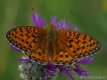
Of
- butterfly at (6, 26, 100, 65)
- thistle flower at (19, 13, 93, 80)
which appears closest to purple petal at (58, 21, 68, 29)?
butterfly at (6, 26, 100, 65)

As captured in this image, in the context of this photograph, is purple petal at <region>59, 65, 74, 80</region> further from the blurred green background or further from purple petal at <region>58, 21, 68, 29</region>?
the blurred green background

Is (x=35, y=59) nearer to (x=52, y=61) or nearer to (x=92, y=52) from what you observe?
(x=52, y=61)

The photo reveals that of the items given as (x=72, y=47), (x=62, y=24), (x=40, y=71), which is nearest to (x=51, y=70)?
(x=40, y=71)

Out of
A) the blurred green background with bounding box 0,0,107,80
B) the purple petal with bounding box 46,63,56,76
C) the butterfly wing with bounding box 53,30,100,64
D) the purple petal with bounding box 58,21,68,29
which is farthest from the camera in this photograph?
the blurred green background with bounding box 0,0,107,80

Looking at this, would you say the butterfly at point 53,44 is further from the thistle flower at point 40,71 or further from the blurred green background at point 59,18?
the blurred green background at point 59,18

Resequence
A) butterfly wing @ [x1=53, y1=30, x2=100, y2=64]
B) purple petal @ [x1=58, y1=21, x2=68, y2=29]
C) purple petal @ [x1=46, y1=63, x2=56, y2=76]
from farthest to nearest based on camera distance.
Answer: purple petal @ [x1=58, y1=21, x2=68, y2=29], purple petal @ [x1=46, y1=63, x2=56, y2=76], butterfly wing @ [x1=53, y1=30, x2=100, y2=64]

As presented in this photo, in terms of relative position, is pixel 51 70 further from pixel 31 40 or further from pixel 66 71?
pixel 31 40

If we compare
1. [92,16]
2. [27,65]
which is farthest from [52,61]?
[92,16]

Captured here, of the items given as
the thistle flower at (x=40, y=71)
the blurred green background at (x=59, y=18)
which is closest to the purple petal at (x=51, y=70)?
the thistle flower at (x=40, y=71)
